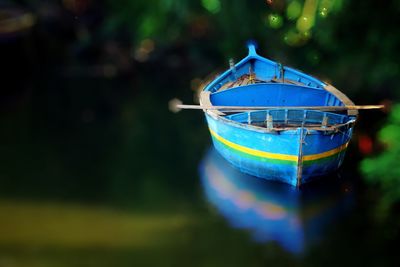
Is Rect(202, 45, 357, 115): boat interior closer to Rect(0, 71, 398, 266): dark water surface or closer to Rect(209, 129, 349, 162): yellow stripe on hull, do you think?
Rect(209, 129, 349, 162): yellow stripe on hull

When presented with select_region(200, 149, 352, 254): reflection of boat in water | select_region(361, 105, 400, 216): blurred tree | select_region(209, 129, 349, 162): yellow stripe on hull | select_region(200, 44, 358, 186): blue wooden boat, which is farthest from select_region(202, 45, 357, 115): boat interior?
select_region(361, 105, 400, 216): blurred tree

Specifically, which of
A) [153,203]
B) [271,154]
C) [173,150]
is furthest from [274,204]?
[173,150]

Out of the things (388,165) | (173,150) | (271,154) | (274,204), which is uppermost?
(173,150)

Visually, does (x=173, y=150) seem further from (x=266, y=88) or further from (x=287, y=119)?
(x=266, y=88)

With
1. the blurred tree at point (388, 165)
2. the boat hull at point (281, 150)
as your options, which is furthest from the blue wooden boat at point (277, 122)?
the blurred tree at point (388, 165)

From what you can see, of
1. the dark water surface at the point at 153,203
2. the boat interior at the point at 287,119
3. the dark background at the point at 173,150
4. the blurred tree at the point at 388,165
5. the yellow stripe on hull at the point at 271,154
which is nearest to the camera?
the yellow stripe on hull at the point at 271,154

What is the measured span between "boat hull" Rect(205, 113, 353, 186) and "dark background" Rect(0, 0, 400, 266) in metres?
0.08

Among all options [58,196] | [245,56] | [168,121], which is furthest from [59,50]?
[245,56]

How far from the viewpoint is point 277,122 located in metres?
1.98

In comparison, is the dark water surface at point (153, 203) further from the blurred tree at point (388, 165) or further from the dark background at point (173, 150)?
the blurred tree at point (388, 165)

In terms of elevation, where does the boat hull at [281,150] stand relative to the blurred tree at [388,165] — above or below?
below

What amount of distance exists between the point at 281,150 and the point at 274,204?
0.34 metres

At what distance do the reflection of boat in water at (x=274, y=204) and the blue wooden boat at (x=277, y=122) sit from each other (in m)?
0.06

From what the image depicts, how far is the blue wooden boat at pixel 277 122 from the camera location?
1738 millimetres
